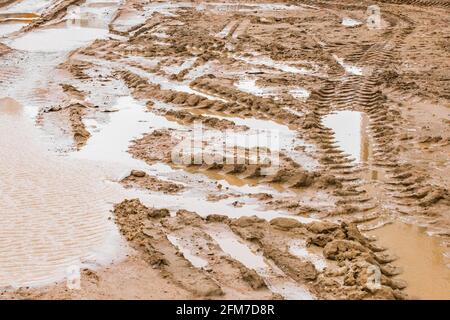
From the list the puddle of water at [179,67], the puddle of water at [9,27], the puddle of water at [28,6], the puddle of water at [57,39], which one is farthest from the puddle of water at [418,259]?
the puddle of water at [28,6]

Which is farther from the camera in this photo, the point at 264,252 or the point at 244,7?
the point at 244,7

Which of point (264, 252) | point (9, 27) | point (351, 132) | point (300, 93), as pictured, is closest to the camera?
point (264, 252)

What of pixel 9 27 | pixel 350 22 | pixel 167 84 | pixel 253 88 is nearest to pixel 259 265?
pixel 253 88

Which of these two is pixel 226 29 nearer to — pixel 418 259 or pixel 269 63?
pixel 269 63

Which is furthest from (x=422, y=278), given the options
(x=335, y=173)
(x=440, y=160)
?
(x=440, y=160)

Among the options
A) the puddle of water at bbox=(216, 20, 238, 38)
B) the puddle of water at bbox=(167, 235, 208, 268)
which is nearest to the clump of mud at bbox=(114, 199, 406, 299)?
the puddle of water at bbox=(167, 235, 208, 268)

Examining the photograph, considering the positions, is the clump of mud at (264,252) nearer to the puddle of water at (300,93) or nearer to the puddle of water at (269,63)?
the puddle of water at (300,93)

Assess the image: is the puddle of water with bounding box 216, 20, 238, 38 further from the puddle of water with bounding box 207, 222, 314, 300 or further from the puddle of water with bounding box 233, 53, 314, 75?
the puddle of water with bounding box 207, 222, 314, 300
